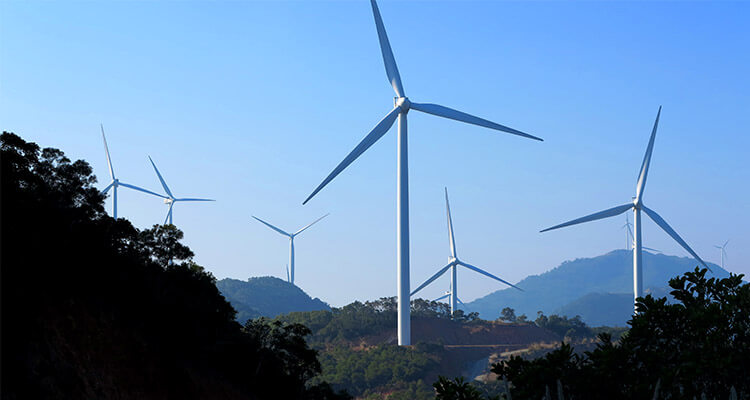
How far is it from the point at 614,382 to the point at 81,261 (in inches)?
954

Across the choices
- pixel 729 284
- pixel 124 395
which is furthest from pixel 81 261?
pixel 729 284

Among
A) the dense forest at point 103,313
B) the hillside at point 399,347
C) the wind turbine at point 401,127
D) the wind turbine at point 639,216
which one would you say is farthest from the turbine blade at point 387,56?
the hillside at point 399,347

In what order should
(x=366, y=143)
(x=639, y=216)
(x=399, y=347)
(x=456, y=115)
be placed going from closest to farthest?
(x=366, y=143), (x=456, y=115), (x=639, y=216), (x=399, y=347)

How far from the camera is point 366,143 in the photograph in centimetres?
7819

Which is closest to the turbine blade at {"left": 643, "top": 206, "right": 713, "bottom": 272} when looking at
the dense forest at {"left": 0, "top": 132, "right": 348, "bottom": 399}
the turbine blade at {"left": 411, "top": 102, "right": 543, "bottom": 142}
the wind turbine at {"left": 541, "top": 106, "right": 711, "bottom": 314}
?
the wind turbine at {"left": 541, "top": 106, "right": 711, "bottom": 314}

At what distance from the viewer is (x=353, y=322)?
491ft

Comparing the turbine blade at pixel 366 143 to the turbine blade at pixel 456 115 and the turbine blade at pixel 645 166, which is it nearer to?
the turbine blade at pixel 456 115

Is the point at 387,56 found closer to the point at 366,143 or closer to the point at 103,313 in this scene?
the point at 366,143

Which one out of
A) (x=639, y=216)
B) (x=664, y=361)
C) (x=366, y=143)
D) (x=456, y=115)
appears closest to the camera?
(x=664, y=361)

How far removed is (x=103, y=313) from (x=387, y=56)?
54.2 m

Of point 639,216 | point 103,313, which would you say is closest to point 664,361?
point 103,313

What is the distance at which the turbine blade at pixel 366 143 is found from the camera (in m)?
70.0

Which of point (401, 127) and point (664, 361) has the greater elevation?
point (401, 127)

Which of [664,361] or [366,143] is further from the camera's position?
[366,143]
